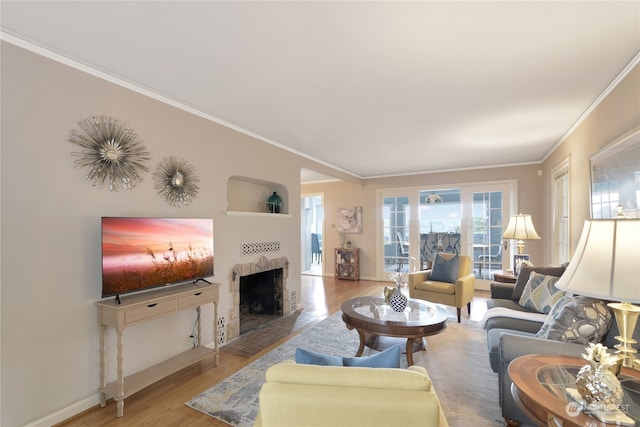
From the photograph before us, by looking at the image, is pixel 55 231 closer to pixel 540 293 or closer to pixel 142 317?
pixel 142 317

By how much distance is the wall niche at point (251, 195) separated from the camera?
382 centimetres

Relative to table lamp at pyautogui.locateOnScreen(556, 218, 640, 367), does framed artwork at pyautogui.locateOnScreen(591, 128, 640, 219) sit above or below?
above

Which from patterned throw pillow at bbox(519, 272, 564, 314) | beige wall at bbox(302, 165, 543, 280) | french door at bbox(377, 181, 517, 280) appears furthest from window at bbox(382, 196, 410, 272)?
patterned throw pillow at bbox(519, 272, 564, 314)

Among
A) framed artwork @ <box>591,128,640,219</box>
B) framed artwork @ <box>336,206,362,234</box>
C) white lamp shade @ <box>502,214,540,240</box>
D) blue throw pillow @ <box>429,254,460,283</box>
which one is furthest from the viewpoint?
framed artwork @ <box>336,206,362,234</box>

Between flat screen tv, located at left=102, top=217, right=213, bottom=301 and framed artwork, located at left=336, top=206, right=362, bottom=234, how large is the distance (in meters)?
4.52

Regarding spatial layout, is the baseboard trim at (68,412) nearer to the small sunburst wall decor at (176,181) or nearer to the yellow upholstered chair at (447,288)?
the small sunburst wall decor at (176,181)

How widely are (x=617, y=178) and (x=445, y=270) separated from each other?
7.64 feet

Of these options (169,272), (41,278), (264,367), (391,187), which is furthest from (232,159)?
(391,187)

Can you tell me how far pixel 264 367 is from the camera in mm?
2748

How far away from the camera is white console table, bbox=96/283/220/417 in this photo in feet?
6.85

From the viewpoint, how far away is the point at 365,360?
51.5 inches

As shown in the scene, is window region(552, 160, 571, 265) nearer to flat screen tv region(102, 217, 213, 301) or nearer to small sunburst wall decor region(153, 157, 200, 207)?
flat screen tv region(102, 217, 213, 301)

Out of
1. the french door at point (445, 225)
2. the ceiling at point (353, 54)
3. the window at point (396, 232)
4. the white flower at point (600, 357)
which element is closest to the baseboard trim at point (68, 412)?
the ceiling at point (353, 54)

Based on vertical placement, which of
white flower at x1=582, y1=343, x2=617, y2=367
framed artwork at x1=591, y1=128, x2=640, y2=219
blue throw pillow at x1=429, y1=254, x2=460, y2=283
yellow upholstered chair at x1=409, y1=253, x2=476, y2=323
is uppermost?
framed artwork at x1=591, y1=128, x2=640, y2=219
